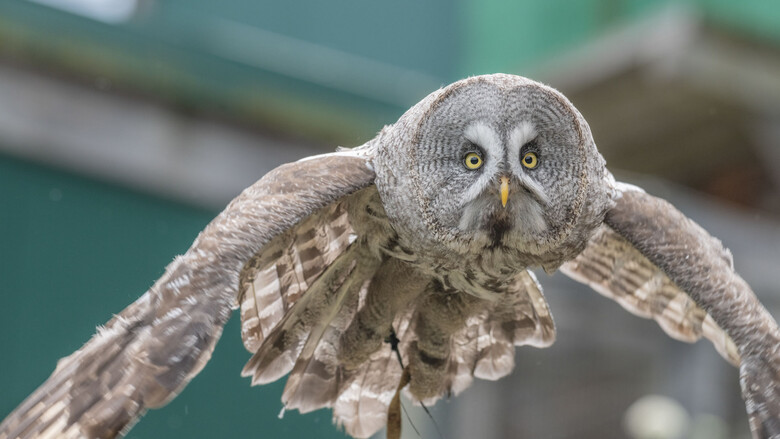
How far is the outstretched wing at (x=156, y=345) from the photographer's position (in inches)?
113

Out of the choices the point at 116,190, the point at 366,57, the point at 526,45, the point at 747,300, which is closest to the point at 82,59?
the point at 116,190

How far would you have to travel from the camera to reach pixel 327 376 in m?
4.17

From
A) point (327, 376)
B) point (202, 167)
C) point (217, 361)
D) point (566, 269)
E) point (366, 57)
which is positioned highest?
point (366, 57)

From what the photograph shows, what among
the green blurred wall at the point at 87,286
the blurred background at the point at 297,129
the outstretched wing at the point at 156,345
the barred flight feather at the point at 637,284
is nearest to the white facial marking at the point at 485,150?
the outstretched wing at the point at 156,345

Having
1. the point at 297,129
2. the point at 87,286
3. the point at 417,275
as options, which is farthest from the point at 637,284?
the point at 297,129

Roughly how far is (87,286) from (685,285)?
4047 mm

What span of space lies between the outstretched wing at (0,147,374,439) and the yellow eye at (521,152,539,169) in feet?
2.43

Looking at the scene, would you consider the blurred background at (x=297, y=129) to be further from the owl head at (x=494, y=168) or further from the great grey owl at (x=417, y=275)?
the owl head at (x=494, y=168)

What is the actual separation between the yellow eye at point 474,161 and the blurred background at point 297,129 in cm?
266

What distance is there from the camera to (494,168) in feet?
11.0

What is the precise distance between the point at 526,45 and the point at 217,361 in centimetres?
395

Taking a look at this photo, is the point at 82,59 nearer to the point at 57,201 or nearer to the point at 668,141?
the point at 57,201

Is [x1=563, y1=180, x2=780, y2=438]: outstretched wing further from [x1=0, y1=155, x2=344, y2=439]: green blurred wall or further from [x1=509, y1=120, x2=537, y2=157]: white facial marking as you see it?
[x1=0, y1=155, x2=344, y2=439]: green blurred wall

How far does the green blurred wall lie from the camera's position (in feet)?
20.8
